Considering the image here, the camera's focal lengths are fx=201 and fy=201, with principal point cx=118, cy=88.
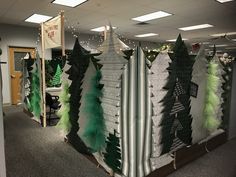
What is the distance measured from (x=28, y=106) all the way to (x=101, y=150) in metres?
Result: 3.33

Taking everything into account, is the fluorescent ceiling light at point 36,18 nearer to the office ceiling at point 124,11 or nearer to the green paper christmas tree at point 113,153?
the office ceiling at point 124,11

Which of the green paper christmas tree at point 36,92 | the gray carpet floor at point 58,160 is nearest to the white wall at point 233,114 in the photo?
the gray carpet floor at point 58,160

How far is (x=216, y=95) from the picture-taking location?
9.89 ft

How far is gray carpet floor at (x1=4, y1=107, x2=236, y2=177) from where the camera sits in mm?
2371

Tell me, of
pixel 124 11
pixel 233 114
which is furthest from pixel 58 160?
pixel 124 11

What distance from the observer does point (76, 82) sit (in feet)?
9.00

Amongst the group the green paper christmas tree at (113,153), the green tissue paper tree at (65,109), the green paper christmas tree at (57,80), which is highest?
the green paper christmas tree at (57,80)

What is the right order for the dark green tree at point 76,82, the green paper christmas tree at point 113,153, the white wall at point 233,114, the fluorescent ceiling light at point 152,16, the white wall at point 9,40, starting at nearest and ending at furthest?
1. the green paper christmas tree at point 113,153
2. the dark green tree at point 76,82
3. the white wall at point 233,114
4. the fluorescent ceiling light at point 152,16
5. the white wall at point 9,40

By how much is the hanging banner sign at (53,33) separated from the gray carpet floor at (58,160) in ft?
5.58

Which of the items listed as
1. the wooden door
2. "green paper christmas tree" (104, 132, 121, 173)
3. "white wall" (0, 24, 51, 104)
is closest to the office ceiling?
"white wall" (0, 24, 51, 104)

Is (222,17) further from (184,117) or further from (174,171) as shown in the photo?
(174,171)

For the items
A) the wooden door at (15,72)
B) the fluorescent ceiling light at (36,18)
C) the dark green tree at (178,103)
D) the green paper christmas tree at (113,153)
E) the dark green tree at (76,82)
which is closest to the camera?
the green paper christmas tree at (113,153)

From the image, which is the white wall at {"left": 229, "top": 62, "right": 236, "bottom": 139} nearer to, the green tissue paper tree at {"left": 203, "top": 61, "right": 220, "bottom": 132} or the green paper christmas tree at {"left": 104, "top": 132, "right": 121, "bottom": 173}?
the green tissue paper tree at {"left": 203, "top": 61, "right": 220, "bottom": 132}

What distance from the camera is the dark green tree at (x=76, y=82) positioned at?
2.62 m
